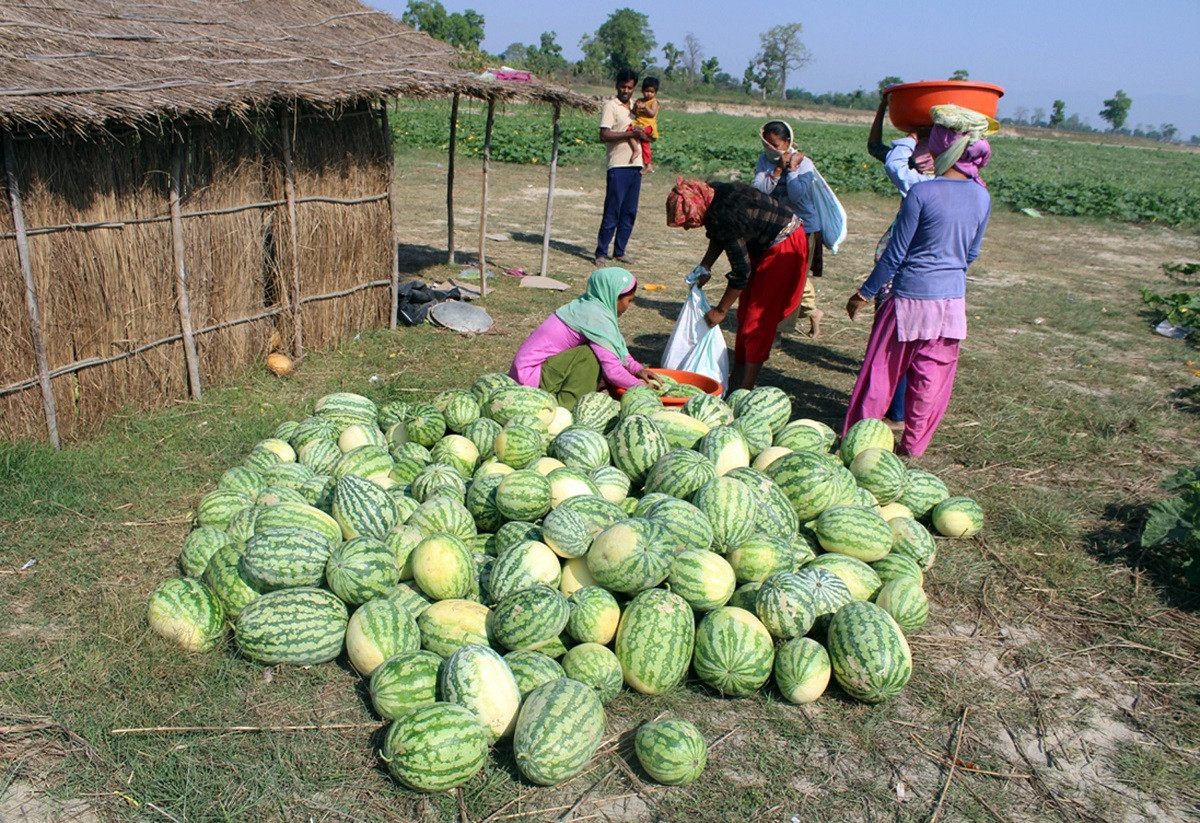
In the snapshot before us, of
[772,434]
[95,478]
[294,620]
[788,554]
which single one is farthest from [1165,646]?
[95,478]

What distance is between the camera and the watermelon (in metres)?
4.56

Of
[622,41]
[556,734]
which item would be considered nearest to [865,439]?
[556,734]

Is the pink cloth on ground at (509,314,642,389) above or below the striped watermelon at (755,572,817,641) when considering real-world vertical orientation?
above

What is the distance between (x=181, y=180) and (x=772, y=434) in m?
4.34

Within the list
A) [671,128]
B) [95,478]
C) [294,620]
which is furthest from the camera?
[671,128]

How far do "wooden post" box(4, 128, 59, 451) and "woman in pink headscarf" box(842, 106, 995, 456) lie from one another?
4.94 metres

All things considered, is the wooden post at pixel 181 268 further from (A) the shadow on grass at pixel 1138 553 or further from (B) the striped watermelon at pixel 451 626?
(A) the shadow on grass at pixel 1138 553

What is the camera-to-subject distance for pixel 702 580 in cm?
346

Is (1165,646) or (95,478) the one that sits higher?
(1165,646)

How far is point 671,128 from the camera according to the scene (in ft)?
122

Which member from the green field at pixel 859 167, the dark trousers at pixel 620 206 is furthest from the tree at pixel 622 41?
the dark trousers at pixel 620 206

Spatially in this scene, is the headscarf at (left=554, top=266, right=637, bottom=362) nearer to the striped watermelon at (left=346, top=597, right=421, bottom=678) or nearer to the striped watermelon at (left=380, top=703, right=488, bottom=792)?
the striped watermelon at (left=346, top=597, right=421, bottom=678)

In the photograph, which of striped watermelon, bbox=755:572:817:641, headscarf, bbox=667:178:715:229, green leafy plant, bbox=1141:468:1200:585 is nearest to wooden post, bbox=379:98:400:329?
headscarf, bbox=667:178:715:229

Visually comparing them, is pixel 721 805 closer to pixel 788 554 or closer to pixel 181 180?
pixel 788 554
